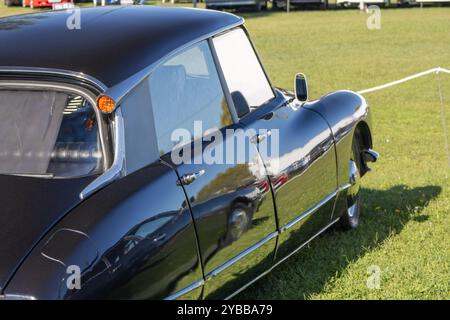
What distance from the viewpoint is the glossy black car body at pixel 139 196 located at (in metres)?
3.20

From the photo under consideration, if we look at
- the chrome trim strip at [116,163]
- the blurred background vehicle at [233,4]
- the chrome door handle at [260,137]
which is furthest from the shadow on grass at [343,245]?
the blurred background vehicle at [233,4]

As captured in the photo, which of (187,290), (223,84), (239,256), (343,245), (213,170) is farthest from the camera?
(343,245)

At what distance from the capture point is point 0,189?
349cm

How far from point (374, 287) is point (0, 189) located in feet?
7.85

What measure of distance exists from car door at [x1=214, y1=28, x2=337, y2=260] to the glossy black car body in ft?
0.05

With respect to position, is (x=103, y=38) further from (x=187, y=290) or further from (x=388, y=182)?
(x=388, y=182)

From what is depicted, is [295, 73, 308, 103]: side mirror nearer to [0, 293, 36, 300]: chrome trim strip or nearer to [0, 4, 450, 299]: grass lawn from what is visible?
[0, 4, 450, 299]: grass lawn

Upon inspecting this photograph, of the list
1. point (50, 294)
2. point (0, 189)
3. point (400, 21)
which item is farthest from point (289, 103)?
point (400, 21)

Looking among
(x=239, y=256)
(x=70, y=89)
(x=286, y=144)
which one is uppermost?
(x=70, y=89)

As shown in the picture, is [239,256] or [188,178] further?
[239,256]

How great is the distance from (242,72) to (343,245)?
1556 mm

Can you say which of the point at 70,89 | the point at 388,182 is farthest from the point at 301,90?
the point at 388,182

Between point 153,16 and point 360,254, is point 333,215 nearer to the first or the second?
point 360,254

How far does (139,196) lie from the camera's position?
3520 millimetres
